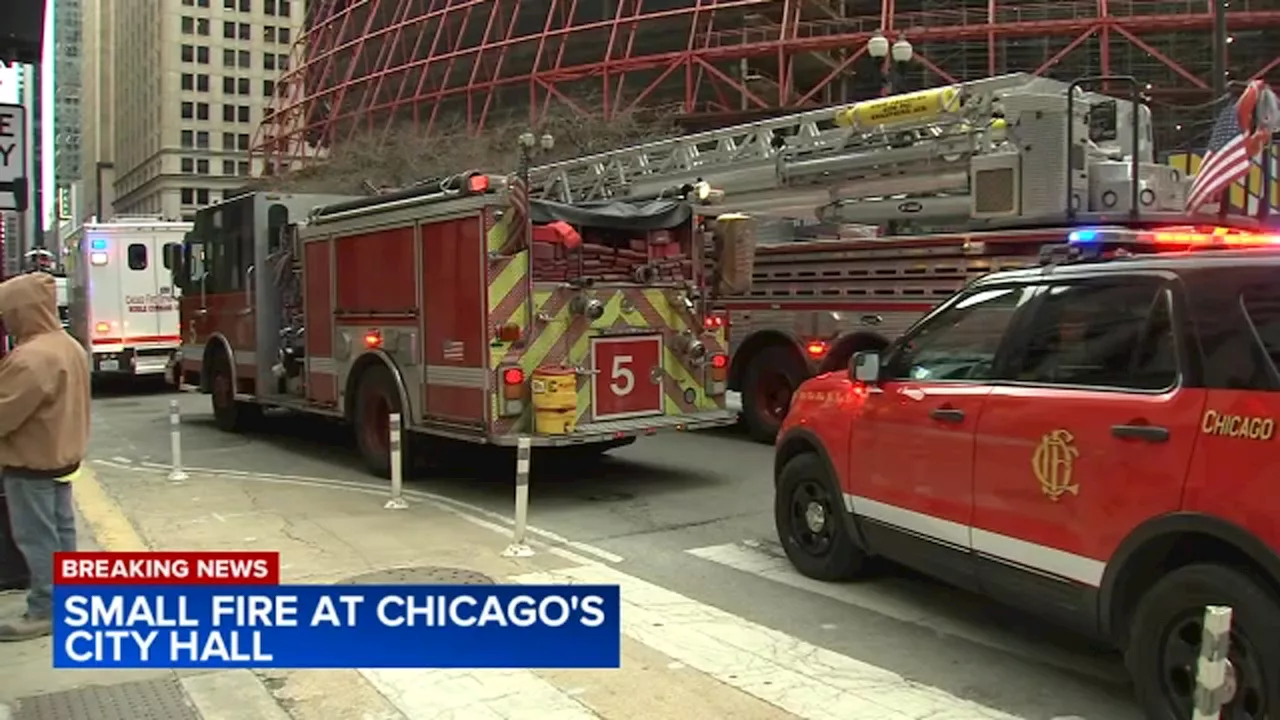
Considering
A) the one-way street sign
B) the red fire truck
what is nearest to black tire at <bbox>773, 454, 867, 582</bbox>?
the red fire truck

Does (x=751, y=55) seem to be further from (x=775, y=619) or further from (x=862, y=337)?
(x=775, y=619)

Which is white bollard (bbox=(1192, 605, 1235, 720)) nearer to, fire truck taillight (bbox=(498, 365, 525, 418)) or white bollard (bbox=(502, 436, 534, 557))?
white bollard (bbox=(502, 436, 534, 557))

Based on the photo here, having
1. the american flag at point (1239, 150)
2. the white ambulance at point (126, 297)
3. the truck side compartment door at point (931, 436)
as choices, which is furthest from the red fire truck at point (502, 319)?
the white ambulance at point (126, 297)

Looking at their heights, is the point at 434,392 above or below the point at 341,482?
above

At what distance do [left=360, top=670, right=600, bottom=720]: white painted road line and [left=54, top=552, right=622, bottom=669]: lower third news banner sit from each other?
2.16 feet

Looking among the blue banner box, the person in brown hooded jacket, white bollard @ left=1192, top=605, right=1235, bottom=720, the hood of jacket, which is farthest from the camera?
the hood of jacket

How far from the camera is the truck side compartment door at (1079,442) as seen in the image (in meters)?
4.09

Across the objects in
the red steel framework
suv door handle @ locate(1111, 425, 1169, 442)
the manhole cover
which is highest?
the red steel framework

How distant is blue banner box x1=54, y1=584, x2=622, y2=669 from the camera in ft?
10.7

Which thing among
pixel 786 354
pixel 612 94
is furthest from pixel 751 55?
pixel 786 354

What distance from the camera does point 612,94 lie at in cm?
5288

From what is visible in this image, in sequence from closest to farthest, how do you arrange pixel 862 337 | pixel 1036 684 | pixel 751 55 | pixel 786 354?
1. pixel 1036 684
2. pixel 862 337
3. pixel 786 354
4. pixel 751 55

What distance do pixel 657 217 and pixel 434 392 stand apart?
2455mm

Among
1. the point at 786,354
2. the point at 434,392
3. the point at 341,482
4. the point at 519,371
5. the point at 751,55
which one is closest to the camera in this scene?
the point at 519,371
